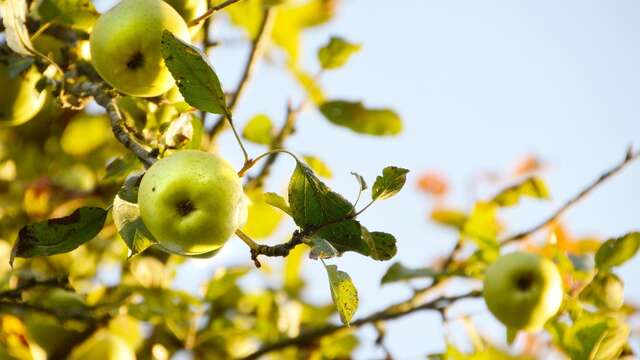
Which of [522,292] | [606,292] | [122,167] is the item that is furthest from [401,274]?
[122,167]

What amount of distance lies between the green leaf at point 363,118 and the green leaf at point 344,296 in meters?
0.90

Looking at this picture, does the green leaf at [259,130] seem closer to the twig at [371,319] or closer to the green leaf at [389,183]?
the twig at [371,319]

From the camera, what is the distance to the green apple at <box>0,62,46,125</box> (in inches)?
62.6

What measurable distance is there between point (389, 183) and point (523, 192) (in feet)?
3.49

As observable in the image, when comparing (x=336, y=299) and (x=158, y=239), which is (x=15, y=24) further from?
(x=336, y=299)

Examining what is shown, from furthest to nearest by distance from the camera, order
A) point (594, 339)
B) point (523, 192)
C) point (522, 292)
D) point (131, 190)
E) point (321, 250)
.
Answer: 1. point (523, 192)
2. point (522, 292)
3. point (594, 339)
4. point (131, 190)
5. point (321, 250)

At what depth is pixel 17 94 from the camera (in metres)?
1.60

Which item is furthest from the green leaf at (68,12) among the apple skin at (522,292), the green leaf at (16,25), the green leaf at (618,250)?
the green leaf at (618,250)

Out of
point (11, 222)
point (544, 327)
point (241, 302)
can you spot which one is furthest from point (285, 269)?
point (544, 327)

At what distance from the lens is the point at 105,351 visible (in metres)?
1.80

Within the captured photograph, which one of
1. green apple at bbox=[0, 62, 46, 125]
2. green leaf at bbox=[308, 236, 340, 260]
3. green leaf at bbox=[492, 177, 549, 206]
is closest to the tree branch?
green apple at bbox=[0, 62, 46, 125]

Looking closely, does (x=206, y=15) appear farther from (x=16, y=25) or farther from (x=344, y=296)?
(x=344, y=296)

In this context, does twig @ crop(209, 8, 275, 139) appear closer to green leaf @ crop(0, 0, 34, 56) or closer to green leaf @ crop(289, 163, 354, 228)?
green leaf @ crop(0, 0, 34, 56)

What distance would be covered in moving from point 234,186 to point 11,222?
61.4 inches
